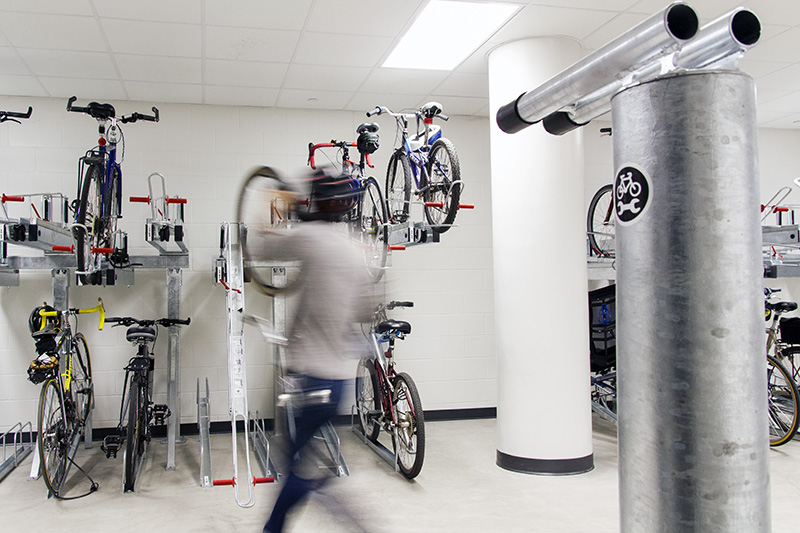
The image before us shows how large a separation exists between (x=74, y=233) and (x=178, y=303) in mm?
1106

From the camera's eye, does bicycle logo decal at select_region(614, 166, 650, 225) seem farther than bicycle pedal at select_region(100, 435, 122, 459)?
No

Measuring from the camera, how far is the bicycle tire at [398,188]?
4590 mm

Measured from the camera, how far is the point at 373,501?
12.5ft

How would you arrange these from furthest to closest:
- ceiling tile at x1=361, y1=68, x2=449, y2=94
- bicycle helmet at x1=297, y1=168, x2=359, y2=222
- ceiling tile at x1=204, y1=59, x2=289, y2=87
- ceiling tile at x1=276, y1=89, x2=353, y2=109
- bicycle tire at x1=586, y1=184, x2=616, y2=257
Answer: bicycle tire at x1=586, y1=184, x2=616, y2=257
ceiling tile at x1=276, y1=89, x2=353, y2=109
ceiling tile at x1=361, y1=68, x2=449, y2=94
ceiling tile at x1=204, y1=59, x2=289, y2=87
bicycle helmet at x1=297, y1=168, x2=359, y2=222

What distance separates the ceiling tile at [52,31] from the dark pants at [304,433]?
2.89 meters

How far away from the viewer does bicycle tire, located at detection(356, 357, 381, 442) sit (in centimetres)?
480

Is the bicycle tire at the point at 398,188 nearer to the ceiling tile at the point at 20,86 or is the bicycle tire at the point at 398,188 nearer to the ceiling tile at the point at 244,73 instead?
the ceiling tile at the point at 244,73

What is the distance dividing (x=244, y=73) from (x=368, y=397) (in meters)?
2.67

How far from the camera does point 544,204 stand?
14.1ft

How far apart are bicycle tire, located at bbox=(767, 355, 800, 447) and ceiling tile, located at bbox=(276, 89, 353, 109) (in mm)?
3951

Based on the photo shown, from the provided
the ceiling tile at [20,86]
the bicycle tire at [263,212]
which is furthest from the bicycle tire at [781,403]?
the ceiling tile at [20,86]

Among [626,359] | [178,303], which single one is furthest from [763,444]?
[178,303]

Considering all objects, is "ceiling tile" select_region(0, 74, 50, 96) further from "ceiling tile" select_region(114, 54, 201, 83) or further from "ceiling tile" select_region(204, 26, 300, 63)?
"ceiling tile" select_region(204, 26, 300, 63)

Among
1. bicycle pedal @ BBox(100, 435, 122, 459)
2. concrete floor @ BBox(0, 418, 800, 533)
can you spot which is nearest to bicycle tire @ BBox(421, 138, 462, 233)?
concrete floor @ BBox(0, 418, 800, 533)
